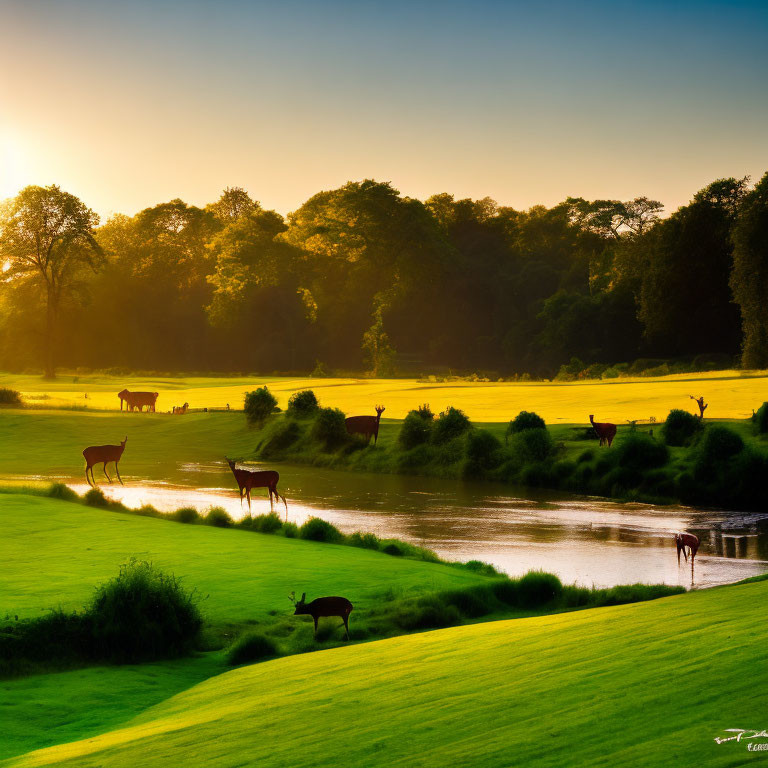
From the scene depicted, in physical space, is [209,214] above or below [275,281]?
above

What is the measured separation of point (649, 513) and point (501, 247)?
66235mm

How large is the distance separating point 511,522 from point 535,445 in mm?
7391

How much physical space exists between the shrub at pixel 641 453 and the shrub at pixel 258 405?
1811cm

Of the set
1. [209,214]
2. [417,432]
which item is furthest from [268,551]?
[209,214]

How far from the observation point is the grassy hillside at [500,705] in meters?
4.63

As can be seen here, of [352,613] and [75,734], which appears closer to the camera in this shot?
[75,734]

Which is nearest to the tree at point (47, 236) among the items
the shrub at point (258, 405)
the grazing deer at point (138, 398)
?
the grazing deer at point (138, 398)

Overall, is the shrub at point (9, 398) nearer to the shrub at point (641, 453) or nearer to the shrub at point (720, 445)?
the shrub at point (641, 453)

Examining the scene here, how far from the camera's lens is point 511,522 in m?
22.9

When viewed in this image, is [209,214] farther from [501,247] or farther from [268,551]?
[268,551]

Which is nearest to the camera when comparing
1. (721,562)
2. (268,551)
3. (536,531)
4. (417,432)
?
(268,551)

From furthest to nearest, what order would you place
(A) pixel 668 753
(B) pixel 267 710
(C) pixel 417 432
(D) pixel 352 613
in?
(C) pixel 417 432
(D) pixel 352 613
(B) pixel 267 710
(A) pixel 668 753

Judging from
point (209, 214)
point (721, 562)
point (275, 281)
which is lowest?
point (721, 562)

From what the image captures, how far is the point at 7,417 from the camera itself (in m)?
43.9
